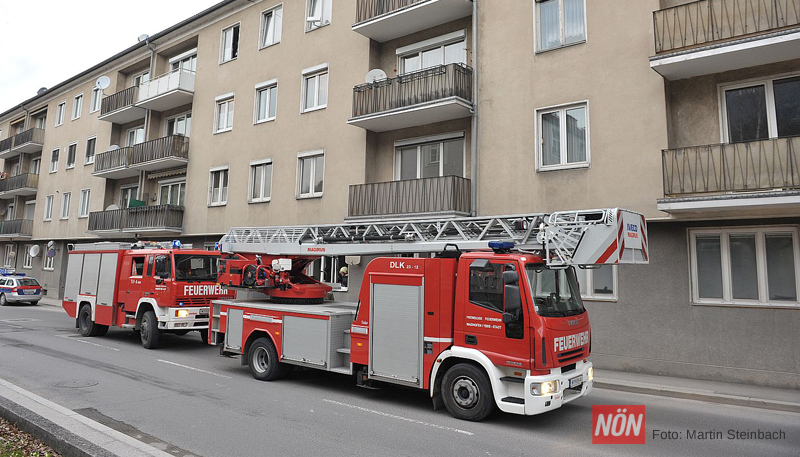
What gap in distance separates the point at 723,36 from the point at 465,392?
9.06 meters

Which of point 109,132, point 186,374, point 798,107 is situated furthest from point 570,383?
point 109,132

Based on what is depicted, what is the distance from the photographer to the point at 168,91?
920 inches

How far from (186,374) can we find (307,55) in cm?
1273

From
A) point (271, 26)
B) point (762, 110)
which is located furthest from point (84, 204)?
point (762, 110)

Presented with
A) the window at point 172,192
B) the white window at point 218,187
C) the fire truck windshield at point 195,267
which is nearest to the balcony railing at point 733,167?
the fire truck windshield at point 195,267

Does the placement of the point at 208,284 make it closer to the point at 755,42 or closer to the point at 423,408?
the point at 423,408

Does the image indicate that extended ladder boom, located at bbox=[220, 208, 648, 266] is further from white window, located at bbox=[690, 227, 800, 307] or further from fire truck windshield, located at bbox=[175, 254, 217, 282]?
white window, located at bbox=[690, 227, 800, 307]

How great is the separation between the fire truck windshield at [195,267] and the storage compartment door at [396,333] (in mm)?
7289

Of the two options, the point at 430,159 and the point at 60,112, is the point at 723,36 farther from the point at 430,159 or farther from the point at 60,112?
the point at 60,112

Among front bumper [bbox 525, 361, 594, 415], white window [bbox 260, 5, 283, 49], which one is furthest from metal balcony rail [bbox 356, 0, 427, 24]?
front bumper [bbox 525, 361, 594, 415]

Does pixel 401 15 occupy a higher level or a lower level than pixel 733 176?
higher

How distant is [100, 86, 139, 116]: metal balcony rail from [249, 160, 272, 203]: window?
10032 mm

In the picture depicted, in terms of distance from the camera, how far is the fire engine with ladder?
22.5 feet

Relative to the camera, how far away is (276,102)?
19703 mm
